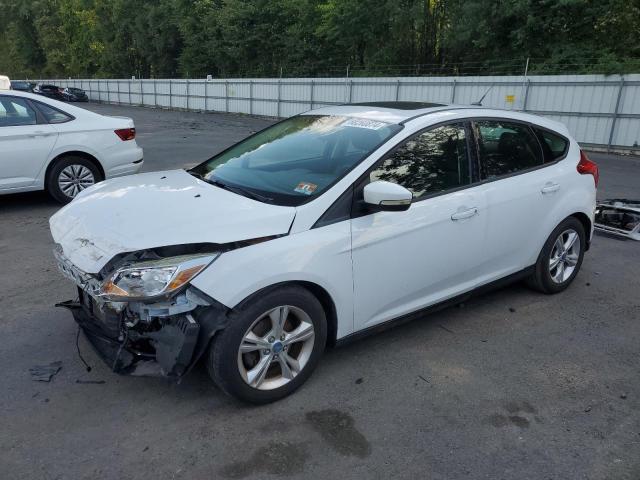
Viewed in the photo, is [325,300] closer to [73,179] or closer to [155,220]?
[155,220]

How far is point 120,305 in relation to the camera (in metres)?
2.82

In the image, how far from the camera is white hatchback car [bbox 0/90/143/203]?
6.84 metres

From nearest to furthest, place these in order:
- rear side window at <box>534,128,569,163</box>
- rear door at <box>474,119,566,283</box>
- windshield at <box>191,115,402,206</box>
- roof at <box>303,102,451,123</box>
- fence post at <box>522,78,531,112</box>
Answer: windshield at <box>191,115,402,206</box>, roof at <box>303,102,451,123</box>, rear door at <box>474,119,566,283</box>, rear side window at <box>534,128,569,163</box>, fence post at <box>522,78,531,112</box>

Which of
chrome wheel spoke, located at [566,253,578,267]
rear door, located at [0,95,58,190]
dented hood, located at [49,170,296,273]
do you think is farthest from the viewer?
rear door, located at [0,95,58,190]

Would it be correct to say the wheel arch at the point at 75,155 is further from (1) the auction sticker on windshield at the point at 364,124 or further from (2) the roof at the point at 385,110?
(1) the auction sticker on windshield at the point at 364,124

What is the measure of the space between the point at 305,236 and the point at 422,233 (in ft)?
2.88

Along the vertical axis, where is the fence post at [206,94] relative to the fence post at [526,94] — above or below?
below

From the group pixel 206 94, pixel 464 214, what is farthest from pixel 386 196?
pixel 206 94

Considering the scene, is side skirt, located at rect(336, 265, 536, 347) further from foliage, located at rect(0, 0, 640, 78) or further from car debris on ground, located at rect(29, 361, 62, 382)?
foliage, located at rect(0, 0, 640, 78)

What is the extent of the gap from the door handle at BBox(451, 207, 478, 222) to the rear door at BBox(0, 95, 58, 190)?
5751mm

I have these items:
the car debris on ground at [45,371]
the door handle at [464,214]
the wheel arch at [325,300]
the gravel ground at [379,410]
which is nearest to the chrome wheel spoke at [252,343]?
the wheel arch at [325,300]

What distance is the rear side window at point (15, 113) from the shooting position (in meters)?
6.80

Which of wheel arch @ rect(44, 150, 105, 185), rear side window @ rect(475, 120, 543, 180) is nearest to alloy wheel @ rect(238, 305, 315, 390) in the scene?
rear side window @ rect(475, 120, 543, 180)

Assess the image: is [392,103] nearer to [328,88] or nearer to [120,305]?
[120,305]
